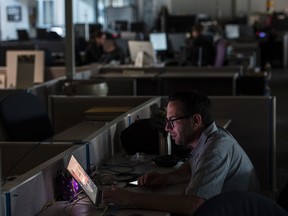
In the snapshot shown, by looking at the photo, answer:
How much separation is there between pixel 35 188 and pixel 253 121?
2.73 m

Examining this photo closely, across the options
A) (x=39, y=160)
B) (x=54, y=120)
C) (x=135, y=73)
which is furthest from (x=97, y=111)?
(x=135, y=73)

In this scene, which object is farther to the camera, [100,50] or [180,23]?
[180,23]

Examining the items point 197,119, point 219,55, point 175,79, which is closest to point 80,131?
point 197,119

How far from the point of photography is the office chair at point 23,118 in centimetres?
459

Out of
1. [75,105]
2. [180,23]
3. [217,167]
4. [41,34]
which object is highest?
[180,23]

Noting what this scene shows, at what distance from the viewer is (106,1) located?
21953mm

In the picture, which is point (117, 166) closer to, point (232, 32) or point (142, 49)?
point (142, 49)

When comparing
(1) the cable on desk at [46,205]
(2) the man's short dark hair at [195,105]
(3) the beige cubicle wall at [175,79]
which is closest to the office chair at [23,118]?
(1) the cable on desk at [46,205]

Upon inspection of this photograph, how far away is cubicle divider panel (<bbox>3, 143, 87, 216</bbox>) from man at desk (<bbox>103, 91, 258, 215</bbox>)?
0.25 metres

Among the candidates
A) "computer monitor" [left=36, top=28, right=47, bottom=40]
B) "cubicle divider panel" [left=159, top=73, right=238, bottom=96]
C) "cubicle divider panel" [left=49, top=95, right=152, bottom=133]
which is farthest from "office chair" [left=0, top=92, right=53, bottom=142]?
"computer monitor" [left=36, top=28, right=47, bottom=40]

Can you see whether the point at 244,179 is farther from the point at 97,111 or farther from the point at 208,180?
the point at 97,111

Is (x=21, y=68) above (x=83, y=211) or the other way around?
above

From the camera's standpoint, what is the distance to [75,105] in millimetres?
5387

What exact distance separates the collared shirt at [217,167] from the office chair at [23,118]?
2.00 meters
